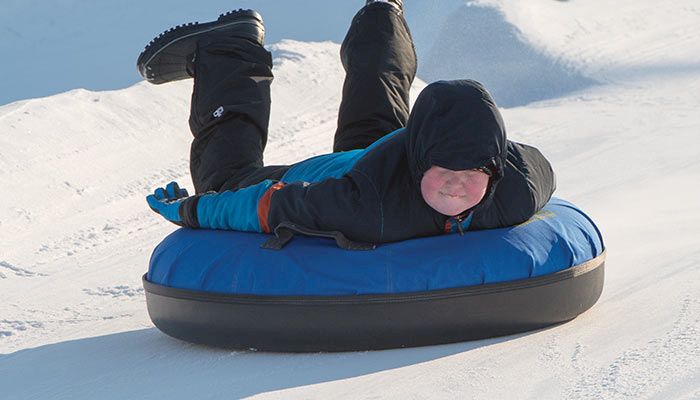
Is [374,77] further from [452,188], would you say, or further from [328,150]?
[328,150]

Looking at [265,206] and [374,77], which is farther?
[374,77]

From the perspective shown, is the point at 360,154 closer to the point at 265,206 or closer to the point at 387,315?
the point at 265,206

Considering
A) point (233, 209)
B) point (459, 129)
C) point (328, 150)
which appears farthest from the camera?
point (328, 150)

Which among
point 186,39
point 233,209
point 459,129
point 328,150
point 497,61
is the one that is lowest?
point 328,150

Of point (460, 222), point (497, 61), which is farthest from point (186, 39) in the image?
point (497, 61)

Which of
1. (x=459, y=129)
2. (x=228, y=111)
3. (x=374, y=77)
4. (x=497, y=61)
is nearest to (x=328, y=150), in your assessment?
(x=374, y=77)

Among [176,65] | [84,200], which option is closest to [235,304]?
[176,65]

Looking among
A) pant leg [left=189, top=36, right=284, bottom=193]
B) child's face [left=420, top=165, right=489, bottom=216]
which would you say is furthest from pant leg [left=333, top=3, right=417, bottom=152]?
child's face [left=420, top=165, right=489, bottom=216]

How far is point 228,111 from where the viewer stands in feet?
11.8

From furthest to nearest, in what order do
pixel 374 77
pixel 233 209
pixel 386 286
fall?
pixel 374 77 < pixel 233 209 < pixel 386 286

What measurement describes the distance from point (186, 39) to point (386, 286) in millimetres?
1487

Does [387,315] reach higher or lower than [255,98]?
lower

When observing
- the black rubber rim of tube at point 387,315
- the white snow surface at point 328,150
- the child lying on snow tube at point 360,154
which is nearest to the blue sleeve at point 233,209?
the child lying on snow tube at point 360,154

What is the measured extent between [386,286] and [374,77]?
1238 millimetres
